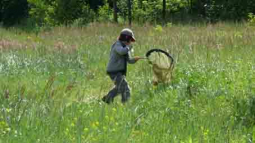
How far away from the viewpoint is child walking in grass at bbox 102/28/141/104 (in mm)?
7965

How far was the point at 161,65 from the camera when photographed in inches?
346

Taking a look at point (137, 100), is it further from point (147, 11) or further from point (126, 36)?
point (147, 11)

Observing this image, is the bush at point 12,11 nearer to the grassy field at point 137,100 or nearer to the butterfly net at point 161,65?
the grassy field at point 137,100

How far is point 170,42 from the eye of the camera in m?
14.7

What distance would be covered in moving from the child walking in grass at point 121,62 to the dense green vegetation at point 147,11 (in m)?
19.6

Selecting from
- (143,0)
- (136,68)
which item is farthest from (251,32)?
(143,0)

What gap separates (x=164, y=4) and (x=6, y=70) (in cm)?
2106

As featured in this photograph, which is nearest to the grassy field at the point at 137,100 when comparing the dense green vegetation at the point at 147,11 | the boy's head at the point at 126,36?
the boy's head at the point at 126,36

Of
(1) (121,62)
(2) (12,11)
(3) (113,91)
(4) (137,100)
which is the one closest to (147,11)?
(2) (12,11)

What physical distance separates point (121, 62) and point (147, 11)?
25.3 meters

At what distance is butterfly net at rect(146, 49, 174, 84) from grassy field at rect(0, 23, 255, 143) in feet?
0.68

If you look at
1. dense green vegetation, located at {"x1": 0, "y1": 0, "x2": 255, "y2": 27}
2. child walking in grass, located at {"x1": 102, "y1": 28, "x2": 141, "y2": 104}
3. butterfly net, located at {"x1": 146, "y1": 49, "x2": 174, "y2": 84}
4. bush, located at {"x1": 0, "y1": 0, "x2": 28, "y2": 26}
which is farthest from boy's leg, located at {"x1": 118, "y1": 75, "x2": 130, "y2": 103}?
bush, located at {"x1": 0, "y1": 0, "x2": 28, "y2": 26}

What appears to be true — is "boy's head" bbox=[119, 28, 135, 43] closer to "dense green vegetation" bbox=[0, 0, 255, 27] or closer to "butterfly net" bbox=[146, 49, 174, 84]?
"butterfly net" bbox=[146, 49, 174, 84]

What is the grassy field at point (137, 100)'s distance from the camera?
5.16 m
